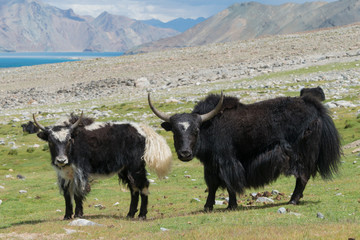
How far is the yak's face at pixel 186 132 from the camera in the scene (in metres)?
8.05

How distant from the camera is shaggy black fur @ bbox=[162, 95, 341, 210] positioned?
8.29 meters

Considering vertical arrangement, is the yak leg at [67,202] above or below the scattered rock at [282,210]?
below

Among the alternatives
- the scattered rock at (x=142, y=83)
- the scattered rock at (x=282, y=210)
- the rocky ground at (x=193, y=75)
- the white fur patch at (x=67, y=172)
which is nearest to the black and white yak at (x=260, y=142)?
the scattered rock at (x=282, y=210)

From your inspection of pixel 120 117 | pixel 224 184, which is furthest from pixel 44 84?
pixel 224 184

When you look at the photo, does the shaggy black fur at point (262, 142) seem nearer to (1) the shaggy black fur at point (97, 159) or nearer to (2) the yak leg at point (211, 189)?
(2) the yak leg at point (211, 189)

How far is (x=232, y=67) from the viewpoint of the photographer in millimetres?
44688

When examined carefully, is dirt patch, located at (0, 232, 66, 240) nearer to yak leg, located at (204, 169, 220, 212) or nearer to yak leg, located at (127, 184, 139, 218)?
yak leg, located at (127, 184, 139, 218)

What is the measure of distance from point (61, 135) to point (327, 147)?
15.4 feet

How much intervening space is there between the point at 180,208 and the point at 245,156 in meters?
1.88

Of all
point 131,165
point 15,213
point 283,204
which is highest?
point 131,165

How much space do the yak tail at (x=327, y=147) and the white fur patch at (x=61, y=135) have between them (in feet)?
14.8

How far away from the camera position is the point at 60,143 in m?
8.45

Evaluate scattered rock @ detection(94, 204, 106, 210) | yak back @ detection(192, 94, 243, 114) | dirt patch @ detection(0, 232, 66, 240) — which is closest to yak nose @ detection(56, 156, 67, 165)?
dirt patch @ detection(0, 232, 66, 240)

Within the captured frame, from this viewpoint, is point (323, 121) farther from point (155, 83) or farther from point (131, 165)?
point (155, 83)
